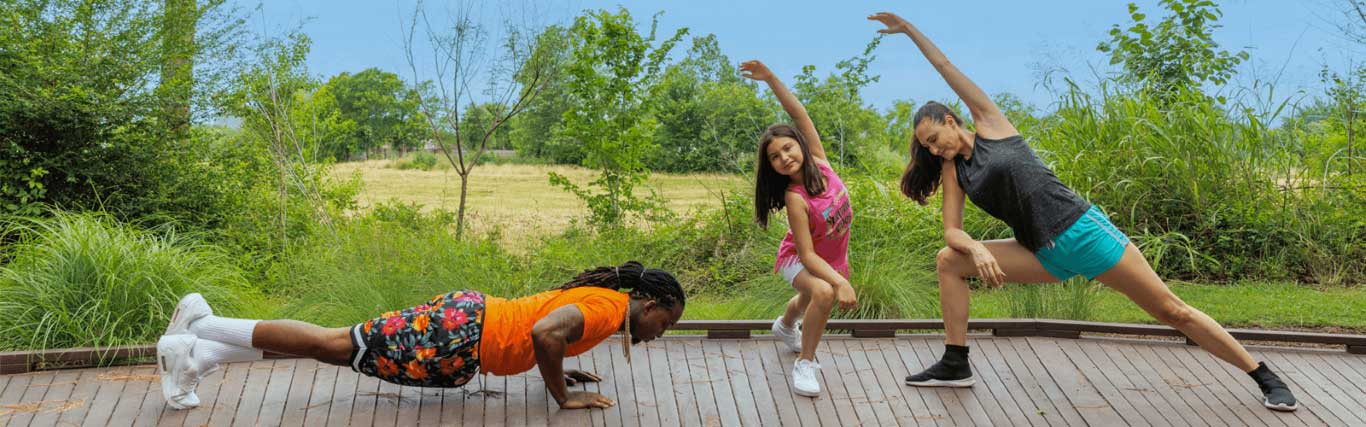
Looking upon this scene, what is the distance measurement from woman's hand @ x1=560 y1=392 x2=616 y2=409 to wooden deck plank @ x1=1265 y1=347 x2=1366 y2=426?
264cm

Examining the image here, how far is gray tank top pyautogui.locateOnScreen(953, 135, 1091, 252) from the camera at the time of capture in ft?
13.4

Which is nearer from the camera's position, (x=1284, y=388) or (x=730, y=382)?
(x=1284, y=388)

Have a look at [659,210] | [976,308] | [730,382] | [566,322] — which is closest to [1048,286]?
[976,308]

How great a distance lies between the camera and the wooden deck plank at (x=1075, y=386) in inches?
164

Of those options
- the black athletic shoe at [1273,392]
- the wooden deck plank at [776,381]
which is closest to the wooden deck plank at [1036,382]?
the black athletic shoe at [1273,392]

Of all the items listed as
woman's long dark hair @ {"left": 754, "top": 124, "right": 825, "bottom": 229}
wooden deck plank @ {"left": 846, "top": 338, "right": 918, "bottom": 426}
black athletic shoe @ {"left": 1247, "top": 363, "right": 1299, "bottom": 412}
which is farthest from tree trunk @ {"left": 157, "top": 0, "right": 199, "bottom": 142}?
black athletic shoe @ {"left": 1247, "top": 363, "right": 1299, "bottom": 412}

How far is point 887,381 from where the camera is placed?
4.61 meters

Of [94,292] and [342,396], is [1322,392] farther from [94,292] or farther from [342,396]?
[94,292]

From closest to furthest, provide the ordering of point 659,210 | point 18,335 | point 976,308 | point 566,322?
point 566,322 → point 18,335 → point 976,308 → point 659,210

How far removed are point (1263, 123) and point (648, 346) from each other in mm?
5069

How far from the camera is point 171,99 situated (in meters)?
7.83

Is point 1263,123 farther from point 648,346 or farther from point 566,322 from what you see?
point 566,322

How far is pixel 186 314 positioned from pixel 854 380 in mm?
2563

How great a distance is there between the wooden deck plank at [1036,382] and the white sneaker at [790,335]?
862 mm
